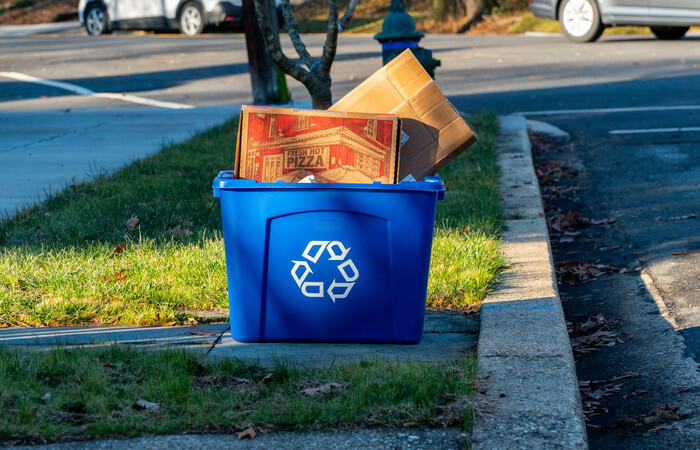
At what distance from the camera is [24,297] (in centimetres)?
427

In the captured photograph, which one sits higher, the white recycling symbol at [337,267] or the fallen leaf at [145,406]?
the white recycling symbol at [337,267]

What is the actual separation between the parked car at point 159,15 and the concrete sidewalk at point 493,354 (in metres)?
15.9

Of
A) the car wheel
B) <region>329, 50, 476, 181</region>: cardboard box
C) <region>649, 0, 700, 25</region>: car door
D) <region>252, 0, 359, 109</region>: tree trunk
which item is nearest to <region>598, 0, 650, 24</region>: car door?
<region>649, 0, 700, 25</region>: car door

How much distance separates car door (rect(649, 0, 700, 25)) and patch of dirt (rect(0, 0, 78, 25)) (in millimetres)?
20590

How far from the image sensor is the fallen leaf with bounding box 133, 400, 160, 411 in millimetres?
3020

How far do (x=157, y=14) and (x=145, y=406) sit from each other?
18693mm

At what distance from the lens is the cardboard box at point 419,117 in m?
3.86

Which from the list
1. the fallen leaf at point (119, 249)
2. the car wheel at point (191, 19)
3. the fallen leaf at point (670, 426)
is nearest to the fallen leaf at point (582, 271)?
the fallen leaf at point (670, 426)

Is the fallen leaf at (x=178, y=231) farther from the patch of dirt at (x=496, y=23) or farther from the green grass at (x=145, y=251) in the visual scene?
the patch of dirt at (x=496, y=23)

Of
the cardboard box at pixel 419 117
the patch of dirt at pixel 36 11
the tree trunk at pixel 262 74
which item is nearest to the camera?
the cardboard box at pixel 419 117

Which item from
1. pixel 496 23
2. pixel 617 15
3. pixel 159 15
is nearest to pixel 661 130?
pixel 617 15

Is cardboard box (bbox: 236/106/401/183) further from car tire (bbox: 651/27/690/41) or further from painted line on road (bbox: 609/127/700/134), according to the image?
car tire (bbox: 651/27/690/41)

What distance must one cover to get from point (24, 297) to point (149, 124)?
20.4ft

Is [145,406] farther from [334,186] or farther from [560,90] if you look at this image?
[560,90]
